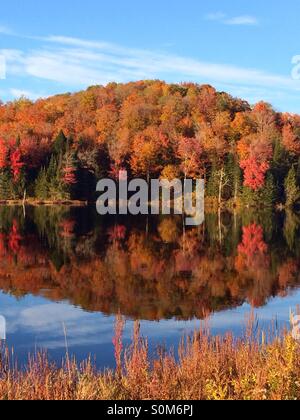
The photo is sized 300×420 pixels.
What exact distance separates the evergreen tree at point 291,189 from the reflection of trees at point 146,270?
36906 millimetres

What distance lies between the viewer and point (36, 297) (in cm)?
1566

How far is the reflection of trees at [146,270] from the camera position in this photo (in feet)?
50.7

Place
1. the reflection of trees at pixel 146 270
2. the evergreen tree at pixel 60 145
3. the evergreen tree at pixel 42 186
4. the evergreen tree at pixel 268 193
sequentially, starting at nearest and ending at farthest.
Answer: the reflection of trees at pixel 146 270 < the evergreen tree at pixel 42 186 < the evergreen tree at pixel 268 193 < the evergreen tree at pixel 60 145

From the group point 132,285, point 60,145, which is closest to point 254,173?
point 60,145

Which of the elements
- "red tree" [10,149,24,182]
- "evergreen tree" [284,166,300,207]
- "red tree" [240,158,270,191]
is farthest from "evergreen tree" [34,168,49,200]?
"evergreen tree" [284,166,300,207]

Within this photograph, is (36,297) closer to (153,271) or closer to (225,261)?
(153,271)

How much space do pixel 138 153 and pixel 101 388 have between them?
67.3 m

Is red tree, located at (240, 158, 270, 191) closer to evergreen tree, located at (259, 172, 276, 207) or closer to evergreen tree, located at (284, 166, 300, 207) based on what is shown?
evergreen tree, located at (259, 172, 276, 207)

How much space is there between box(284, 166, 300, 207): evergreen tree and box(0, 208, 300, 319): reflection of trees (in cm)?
3691

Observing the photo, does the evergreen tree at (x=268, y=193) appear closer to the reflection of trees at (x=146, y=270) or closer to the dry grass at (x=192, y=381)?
the reflection of trees at (x=146, y=270)

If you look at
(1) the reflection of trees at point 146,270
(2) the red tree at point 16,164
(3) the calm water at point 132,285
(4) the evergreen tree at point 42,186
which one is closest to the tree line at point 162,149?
(2) the red tree at point 16,164

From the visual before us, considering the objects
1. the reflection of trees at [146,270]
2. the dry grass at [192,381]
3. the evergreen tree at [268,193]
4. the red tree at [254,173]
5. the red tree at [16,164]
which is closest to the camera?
the dry grass at [192,381]
